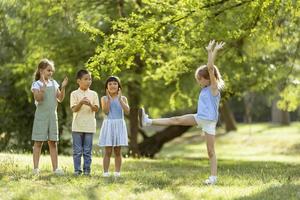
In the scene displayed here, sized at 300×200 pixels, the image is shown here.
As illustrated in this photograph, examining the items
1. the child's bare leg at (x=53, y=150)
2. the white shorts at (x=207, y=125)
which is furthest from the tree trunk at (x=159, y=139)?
the white shorts at (x=207, y=125)

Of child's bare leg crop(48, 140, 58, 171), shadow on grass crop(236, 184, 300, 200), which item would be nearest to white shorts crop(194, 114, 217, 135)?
shadow on grass crop(236, 184, 300, 200)

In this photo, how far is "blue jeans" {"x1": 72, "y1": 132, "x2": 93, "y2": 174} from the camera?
30.6 ft

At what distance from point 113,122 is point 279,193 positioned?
9.58 ft

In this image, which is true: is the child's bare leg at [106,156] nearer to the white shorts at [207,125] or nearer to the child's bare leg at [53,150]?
the child's bare leg at [53,150]

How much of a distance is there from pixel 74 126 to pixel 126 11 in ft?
31.3

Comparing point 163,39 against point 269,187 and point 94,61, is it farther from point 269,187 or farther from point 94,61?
point 269,187

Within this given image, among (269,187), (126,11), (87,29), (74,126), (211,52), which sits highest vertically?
(126,11)

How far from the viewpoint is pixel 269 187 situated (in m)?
8.25

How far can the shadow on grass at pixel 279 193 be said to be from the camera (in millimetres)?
7379

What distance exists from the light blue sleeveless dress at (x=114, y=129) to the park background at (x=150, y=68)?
61 cm

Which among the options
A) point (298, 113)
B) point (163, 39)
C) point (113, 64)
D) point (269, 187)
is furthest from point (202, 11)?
point (298, 113)

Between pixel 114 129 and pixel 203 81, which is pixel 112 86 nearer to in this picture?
pixel 114 129

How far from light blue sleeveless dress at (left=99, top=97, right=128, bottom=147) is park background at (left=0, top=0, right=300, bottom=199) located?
0.61 m

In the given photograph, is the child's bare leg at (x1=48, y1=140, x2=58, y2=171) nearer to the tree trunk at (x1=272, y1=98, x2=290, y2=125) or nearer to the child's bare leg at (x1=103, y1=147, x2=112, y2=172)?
the child's bare leg at (x1=103, y1=147, x2=112, y2=172)
